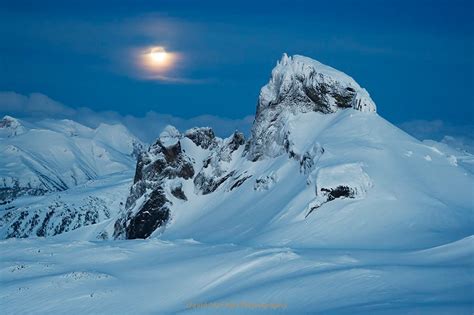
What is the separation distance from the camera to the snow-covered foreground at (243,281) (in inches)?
918

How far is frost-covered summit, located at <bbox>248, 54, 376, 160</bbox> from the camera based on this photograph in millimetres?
83500

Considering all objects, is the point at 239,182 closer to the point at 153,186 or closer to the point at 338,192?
the point at 153,186

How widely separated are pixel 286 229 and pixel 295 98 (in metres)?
39.3

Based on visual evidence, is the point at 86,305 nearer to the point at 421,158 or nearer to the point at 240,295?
the point at 240,295

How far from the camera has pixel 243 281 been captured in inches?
1144

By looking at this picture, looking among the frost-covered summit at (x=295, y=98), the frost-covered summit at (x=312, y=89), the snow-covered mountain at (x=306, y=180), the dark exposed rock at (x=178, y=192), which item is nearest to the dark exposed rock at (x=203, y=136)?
the snow-covered mountain at (x=306, y=180)

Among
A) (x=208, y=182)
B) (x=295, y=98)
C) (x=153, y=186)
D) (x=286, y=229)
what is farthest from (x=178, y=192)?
(x=286, y=229)

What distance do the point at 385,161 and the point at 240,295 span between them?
3910cm

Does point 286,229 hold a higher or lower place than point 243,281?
higher

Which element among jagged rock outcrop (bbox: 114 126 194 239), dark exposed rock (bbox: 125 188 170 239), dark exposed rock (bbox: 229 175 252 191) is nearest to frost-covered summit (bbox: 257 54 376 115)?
dark exposed rock (bbox: 229 175 252 191)

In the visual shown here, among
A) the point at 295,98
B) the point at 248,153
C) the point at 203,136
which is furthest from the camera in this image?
the point at 203,136

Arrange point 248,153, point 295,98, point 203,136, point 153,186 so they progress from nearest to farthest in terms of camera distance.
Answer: point 295,98 < point 248,153 < point 153,186 < point 203,136

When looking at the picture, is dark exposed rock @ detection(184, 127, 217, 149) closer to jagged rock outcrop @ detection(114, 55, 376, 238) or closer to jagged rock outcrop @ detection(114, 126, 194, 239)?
jagged rock outcrop @ detection(114, 55, 376, 238)

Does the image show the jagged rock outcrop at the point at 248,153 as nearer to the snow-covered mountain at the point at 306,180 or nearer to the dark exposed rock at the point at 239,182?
the dark exposed rock at the point at 239,182
